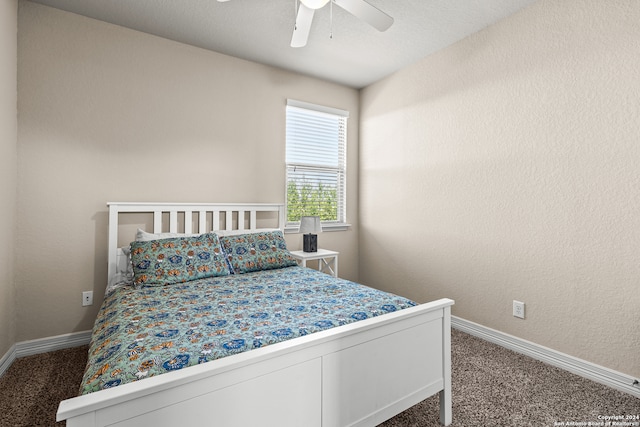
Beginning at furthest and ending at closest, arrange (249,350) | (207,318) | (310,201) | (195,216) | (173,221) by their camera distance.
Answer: (310,201) → (195,216) → (173,221) → (207,318) → (249,350)

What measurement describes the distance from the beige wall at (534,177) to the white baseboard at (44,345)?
3.00 metres

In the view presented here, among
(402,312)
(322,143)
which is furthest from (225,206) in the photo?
(402,312)

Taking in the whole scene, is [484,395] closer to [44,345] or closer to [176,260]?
[176,260]

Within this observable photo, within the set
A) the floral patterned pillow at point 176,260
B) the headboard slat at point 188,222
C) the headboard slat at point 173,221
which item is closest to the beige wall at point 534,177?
the floral patterned pillow at point 176,260

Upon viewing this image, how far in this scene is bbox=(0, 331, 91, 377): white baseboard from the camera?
2.27 metres

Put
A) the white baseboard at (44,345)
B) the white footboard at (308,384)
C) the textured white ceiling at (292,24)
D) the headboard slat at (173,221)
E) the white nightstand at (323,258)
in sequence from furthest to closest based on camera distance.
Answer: the white nightstand at (323,258)
the headboard slat at (173,221)
the textured white ceiling at (292,24)
the white baseboard at (44,345)
the white footboard at (308,384)

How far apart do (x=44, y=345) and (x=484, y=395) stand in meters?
3.16

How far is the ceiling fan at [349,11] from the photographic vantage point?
1778mm

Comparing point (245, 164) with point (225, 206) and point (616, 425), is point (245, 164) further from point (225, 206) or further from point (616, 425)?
point (616, 425)

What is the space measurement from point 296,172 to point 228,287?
186 cm

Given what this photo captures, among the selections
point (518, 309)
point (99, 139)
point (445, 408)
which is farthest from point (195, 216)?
point (518, 309)

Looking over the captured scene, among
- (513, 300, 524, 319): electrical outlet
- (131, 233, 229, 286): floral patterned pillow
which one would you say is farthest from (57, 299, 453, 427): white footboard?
(131, 233, 229, 286): floral patterned pillow

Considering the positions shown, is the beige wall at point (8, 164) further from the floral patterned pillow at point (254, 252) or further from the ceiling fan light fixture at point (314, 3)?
the ceiling fan light fixture at point (314, 3)

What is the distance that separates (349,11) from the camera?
1.90 meters
